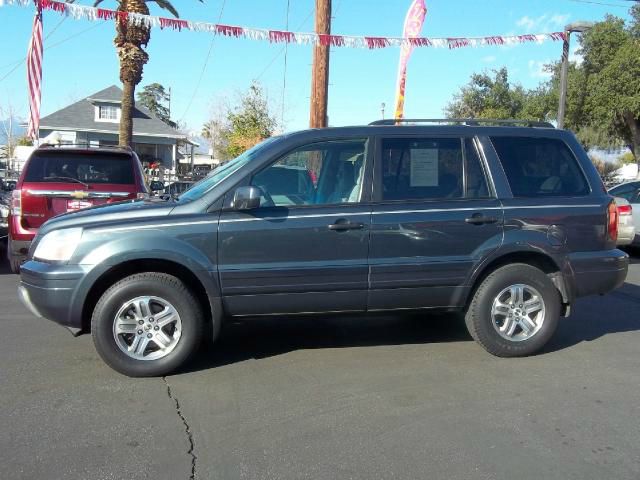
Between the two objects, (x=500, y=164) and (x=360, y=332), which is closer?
(x=500, y=164)

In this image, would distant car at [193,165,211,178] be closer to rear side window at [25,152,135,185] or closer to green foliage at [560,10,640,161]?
rear side window at [25,152,135,185]

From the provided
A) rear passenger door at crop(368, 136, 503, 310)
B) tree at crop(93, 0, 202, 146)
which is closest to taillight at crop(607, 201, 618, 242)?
rear passenger door at crop(368, 136, 503, 310)

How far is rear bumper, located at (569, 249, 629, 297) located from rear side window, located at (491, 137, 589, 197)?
0.57 meters

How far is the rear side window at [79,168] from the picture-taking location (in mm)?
7703

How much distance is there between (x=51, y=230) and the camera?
4.65 m

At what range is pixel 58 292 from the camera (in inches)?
177

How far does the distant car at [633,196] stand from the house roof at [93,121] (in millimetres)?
29267

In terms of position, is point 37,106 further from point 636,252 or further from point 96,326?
point 636,252

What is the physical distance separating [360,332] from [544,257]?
1.88 metres

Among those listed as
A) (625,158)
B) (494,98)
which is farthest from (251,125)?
(625,158)

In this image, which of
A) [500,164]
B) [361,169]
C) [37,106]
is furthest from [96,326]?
[37,106]

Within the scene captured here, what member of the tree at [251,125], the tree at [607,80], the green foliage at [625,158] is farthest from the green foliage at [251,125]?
the green foliage at [625,158]

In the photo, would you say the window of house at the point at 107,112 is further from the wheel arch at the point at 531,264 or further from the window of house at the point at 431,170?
the wheel arch at the point at 531,264

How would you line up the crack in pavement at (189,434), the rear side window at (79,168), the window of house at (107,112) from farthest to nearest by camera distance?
the window of house at (107,112), the rear side window at (79,168), the crack in pavement at (189,434)
